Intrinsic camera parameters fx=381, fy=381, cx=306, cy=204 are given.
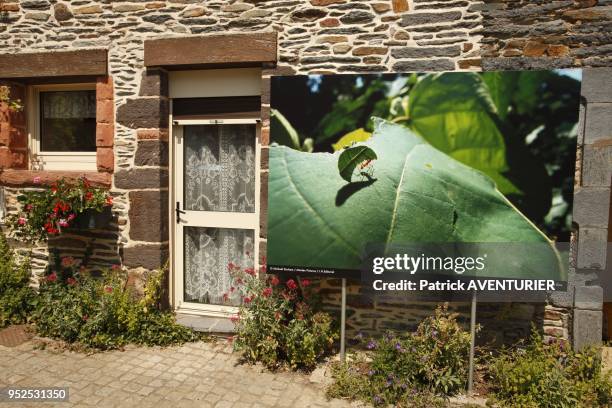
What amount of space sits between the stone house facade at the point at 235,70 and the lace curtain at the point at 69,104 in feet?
0.25

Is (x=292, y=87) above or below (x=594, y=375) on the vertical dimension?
above

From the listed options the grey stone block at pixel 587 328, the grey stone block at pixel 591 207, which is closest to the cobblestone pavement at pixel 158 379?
the grey stone block at pixel 587 328

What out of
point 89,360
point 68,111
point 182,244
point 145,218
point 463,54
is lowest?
point 89,360

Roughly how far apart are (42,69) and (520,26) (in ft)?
16.7

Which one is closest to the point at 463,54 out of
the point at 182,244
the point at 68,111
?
the point at 182,244

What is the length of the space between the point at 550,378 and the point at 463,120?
221cm

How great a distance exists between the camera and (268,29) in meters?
3.87

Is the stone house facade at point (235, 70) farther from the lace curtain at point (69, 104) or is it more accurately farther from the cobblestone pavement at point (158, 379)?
the cobblestone pavement at point (158, 379)

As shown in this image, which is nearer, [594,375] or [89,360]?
[594,375]

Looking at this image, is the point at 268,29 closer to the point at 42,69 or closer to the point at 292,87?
the point at 292,87

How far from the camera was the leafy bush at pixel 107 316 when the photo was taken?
394cm

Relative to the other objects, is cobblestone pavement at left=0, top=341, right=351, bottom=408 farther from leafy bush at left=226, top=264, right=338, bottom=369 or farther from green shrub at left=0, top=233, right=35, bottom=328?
green shrub at left=0, top=233, right=35, bottom=328

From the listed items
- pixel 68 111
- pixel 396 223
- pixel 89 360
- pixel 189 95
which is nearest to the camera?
pixel 396 223

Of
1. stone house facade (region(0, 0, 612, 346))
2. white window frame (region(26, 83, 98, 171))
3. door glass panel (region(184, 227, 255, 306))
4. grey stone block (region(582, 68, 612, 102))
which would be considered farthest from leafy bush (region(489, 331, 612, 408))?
white window frame (region(26, 83, 98, 171))
